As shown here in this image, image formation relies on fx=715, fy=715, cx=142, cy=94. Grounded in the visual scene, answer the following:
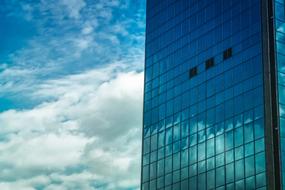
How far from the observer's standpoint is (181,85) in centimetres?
11688

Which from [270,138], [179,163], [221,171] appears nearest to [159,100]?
[179,163]

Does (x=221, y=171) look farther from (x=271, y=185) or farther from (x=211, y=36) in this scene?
(x=211, y=36)

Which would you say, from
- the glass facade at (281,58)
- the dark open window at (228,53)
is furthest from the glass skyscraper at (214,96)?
the glass facade at (281,58)

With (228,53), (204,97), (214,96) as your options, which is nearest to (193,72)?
(204,97)

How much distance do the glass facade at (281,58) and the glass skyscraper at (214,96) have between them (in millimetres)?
133

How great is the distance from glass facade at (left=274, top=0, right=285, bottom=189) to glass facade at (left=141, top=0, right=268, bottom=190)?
2444mm

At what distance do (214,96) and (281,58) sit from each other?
1368 cm

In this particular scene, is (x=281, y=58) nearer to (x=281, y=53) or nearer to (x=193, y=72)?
(x=281, y=53)

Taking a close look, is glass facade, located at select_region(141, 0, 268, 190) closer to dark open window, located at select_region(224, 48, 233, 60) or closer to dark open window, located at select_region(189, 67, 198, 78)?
dark open window, located at select_region(189, 67, 198, 78)

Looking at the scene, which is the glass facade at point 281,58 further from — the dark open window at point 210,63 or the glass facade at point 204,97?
the dark open window at point 210,63

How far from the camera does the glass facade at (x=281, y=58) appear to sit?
310ft

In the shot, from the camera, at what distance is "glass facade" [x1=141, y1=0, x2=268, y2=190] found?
99625mm

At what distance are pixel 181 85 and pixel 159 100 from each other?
6.08m

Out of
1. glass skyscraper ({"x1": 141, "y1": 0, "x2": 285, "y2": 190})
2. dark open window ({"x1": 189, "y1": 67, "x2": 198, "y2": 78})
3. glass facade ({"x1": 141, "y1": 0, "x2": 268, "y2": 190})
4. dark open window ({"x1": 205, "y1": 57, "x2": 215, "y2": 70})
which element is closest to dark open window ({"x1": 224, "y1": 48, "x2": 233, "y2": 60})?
glass skyscraper ({"x1": 141, "y1": 0, "x2": 285, "y2": 190})
